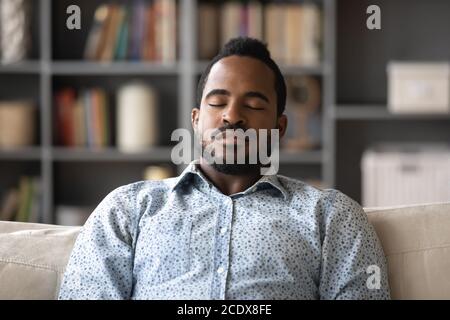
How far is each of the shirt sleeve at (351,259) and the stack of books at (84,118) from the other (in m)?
2.21

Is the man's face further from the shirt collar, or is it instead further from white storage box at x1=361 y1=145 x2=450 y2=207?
white storage box at x1=361 y1=145 x2=450 y2=207

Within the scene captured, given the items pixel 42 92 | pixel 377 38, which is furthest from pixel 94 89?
pixel 377 38

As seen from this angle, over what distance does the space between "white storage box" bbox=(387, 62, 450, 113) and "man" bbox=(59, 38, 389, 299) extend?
1.91 metres

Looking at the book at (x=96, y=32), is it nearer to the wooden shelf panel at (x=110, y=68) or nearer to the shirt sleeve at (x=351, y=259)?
the wooden shelf panel at (x=110, y=68)

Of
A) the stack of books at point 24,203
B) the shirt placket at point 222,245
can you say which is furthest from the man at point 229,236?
the stack of books at point 24,203

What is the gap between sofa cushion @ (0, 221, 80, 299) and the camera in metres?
1.46

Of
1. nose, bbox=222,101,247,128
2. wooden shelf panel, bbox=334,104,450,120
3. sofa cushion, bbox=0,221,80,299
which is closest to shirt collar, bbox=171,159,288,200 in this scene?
nose, bbox=222,101,247,128

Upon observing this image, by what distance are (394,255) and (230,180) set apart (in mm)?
354

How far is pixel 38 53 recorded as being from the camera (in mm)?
3678

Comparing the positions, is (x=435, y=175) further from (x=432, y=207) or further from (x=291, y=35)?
(x=432, y=207)

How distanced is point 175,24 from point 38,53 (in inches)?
29.0

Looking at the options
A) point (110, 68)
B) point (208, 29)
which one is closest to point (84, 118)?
point (110, 68)

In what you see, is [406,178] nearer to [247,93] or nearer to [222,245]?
[247,93]

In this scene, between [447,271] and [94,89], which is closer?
[447,271]
